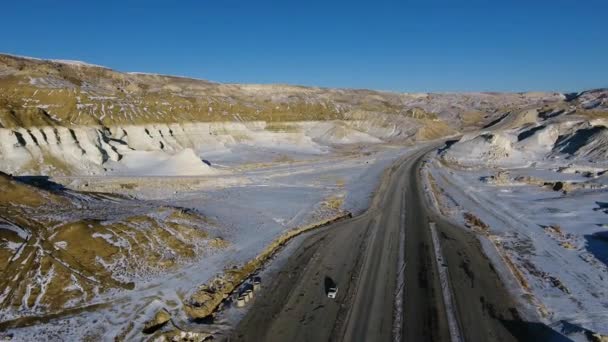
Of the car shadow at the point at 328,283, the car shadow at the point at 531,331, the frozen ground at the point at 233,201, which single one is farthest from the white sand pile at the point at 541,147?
the car shadow at the point at 531,331

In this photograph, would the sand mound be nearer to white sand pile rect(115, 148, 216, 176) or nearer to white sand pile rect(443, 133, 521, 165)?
white sand pile rect(443, 133, 521, 165)

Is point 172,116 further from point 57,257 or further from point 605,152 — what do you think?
point 605,152

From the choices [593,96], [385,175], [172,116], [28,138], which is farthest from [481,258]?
[593,96]

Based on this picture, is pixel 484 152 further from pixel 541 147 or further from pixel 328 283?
pixel 328 283

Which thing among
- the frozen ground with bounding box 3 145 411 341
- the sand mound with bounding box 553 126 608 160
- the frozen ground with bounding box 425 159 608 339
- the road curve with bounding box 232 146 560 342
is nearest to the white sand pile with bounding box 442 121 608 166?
the sand mound with bounding box 553 126 608 160

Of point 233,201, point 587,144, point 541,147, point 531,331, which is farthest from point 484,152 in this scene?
point 531,331

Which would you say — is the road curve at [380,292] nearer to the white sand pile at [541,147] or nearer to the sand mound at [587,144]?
the white sand pile at [541,147]
